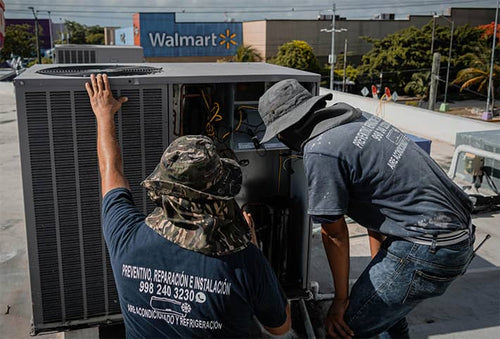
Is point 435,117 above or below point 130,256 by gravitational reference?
→ below

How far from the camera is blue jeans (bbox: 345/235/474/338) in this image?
2246 millimetres

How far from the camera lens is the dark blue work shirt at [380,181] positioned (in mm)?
2209

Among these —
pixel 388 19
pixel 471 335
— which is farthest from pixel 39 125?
pixel 388 19

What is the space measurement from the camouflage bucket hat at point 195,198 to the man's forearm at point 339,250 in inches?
29.9

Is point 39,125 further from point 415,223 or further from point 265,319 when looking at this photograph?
point 415,223

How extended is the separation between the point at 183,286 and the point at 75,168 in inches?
59.8

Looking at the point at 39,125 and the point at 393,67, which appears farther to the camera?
the point at 393,67

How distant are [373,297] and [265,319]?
72cm

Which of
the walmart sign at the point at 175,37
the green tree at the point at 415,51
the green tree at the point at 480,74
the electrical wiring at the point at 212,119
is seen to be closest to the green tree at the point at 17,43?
the walmart sign at the point at 175,37

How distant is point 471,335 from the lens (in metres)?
3.68

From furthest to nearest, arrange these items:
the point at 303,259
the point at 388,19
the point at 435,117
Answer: the point at 388,19, the point at 435,117, the point at 303,259

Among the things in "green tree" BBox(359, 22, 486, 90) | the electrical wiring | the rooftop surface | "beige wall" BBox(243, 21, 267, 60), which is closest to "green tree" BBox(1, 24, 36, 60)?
"beige wall" BBox(243, 21, 267, 60)

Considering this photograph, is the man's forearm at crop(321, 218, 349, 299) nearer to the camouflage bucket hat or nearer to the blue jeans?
the blue jeans

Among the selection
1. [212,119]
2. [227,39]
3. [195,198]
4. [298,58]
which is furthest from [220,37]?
[195,198]
